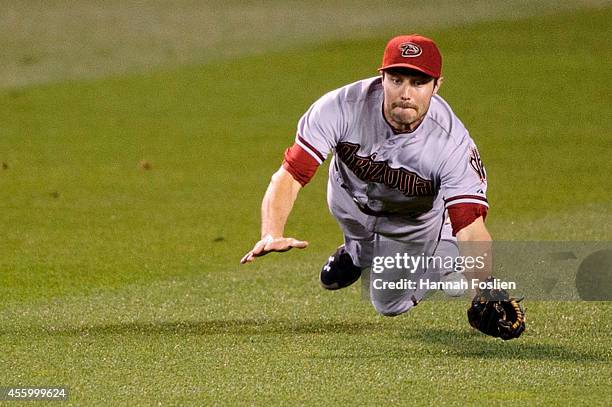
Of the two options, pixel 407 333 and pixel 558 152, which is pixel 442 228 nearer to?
pixel 407 333

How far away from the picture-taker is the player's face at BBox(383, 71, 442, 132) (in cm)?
640

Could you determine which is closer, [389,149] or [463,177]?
[463,177]

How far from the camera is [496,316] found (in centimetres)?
641

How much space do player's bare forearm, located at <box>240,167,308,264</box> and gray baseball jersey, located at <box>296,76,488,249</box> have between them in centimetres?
20

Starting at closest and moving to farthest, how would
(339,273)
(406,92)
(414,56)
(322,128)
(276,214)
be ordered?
1. (276,214)
2. (414,56)
3. (406,92)
4. (322,128)
5. (339,273)

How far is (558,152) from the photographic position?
48.7ft

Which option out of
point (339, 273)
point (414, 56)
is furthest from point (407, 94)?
point (339, 273)

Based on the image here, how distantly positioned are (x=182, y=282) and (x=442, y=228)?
1.91 m

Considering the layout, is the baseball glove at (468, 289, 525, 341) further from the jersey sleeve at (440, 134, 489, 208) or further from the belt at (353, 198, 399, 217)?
the belt at (353, 198, 399, 217)

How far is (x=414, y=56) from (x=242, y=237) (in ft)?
14.5

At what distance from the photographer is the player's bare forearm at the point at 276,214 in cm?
572

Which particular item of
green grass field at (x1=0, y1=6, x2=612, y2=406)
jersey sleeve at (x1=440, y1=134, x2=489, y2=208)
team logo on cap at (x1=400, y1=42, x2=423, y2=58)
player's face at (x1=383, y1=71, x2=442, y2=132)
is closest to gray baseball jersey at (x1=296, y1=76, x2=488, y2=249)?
jersey sleeve at (x1=440, y1=134, x2=489, y2=208)

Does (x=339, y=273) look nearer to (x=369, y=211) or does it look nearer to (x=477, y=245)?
(x=369, y=211)

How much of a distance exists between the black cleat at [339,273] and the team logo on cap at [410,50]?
1.99m
